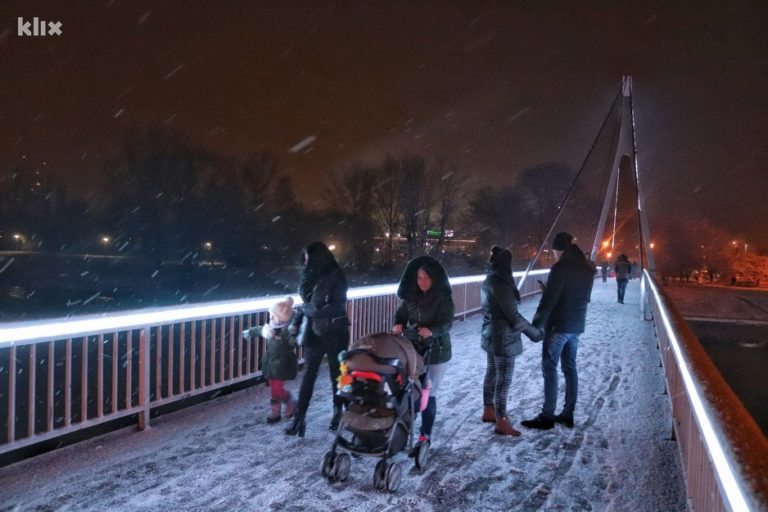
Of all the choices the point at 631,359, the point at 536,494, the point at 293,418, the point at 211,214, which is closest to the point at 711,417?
the point at 536,494

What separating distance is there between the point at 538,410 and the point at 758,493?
4391mm

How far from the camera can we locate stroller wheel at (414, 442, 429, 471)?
13.4ft

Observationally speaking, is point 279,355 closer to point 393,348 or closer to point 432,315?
point 432,315

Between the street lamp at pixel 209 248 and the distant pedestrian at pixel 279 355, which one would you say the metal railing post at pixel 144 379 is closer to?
the distant pedestrian at pixel 279 355

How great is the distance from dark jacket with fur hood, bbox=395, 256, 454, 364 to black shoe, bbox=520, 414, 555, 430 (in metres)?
1.40

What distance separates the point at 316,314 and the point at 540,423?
238 cm

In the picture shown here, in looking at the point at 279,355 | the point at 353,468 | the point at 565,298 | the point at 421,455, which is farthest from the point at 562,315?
the point at 279,355

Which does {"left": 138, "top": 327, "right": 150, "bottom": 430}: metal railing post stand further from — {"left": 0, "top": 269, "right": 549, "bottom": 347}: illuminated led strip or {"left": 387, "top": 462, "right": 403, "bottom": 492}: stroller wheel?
{"left": 387, "top": 462, "right": 403, "bottom": 492}: stroller wheel

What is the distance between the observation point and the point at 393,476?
3.68 metres

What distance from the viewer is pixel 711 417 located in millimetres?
2230

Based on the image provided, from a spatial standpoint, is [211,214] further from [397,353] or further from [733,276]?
[733,276]

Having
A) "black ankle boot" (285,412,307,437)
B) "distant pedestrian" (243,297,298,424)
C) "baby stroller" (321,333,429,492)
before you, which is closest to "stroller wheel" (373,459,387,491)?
"baby stroller" (321,333,429,492)

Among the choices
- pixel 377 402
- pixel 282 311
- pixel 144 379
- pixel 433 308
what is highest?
pixel 433 308

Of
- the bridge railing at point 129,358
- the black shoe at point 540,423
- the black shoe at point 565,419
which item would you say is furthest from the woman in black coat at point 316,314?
the black shoe at point 565,419
